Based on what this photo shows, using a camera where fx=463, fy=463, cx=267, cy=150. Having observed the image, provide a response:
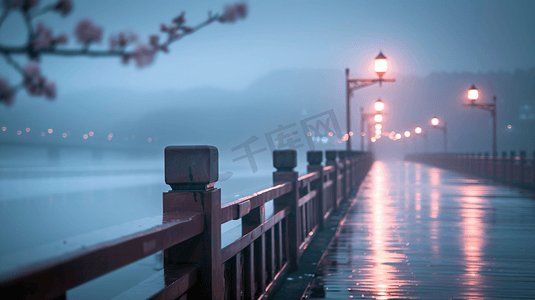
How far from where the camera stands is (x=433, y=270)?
19.0 feet

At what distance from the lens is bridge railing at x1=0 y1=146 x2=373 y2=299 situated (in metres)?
1.42

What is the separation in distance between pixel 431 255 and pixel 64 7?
5.71m

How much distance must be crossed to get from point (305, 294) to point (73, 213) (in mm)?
38775

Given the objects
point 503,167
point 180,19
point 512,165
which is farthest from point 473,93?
point 180,19

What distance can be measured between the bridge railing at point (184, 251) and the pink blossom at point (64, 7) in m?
1.16

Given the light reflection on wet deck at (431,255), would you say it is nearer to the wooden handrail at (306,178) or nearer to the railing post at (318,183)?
the railing post at (318,183)

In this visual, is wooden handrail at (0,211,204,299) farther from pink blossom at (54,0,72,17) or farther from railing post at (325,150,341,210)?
railing post at (325,150,341,210)

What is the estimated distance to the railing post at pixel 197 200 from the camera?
256cm

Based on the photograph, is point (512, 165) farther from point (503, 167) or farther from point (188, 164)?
point (188, 164)

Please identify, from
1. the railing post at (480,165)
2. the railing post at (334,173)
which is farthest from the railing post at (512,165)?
the railing post at (334,173)

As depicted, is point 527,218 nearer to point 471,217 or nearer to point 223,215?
point 471,217

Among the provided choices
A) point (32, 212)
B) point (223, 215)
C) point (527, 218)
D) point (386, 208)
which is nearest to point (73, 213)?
point (32, 212)

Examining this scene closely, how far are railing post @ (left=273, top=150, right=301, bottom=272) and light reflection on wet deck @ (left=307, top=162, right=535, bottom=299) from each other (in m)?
0.42

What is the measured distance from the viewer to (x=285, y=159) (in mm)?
5781
